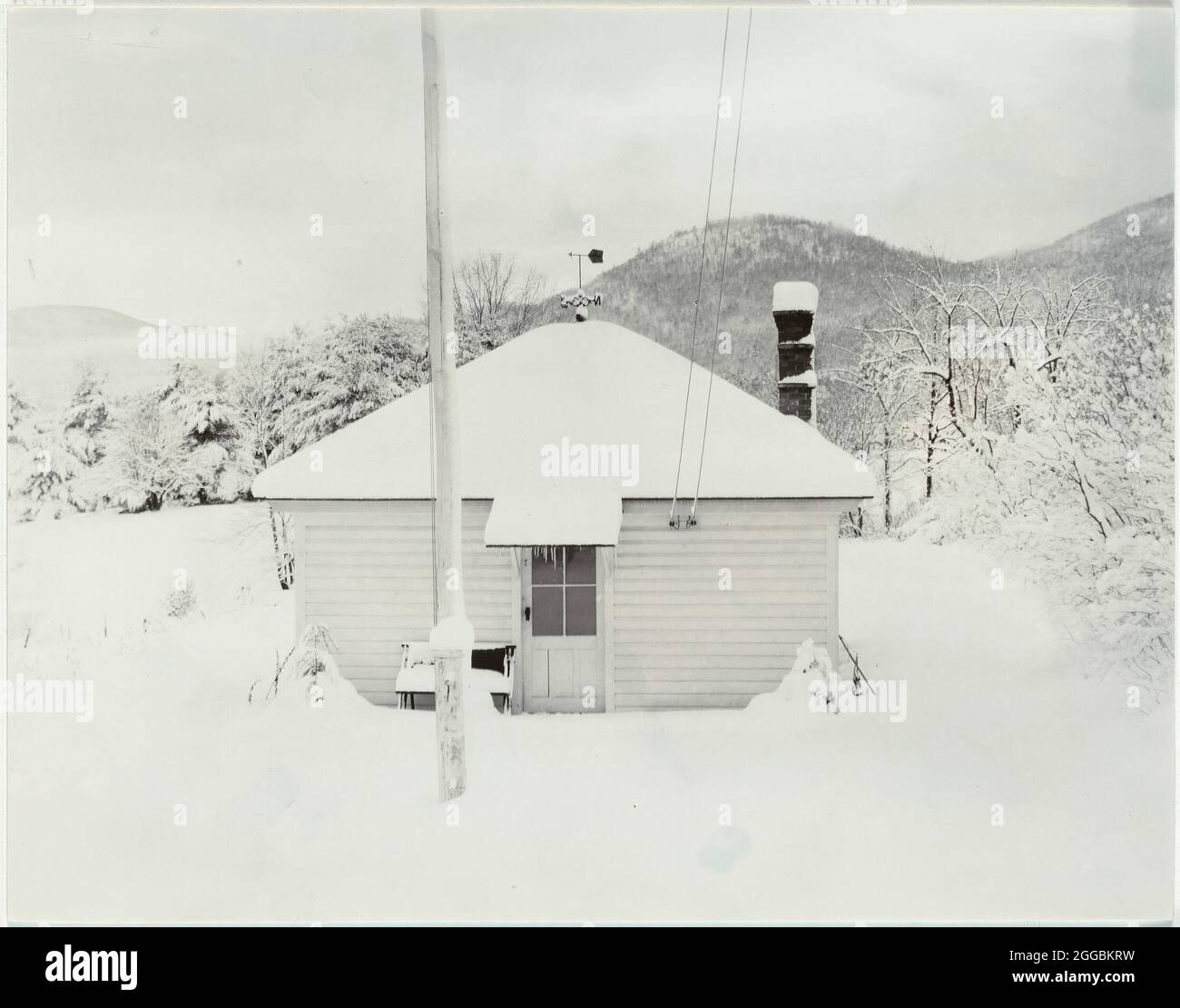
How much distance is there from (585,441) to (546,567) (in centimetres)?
130

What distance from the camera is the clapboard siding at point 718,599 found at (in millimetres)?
6941

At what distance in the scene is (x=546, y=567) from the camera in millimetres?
7145

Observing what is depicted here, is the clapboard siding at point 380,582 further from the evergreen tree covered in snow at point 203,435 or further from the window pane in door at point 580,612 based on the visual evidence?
the evergreen tree covered in snow at point 203,435

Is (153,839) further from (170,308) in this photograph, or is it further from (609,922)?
(170,308)

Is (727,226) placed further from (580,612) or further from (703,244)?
(580,612)

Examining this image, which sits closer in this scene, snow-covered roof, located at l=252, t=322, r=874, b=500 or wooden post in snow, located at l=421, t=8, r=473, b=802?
wooden post in snow, located at l=421, t=8, r=473, b=802

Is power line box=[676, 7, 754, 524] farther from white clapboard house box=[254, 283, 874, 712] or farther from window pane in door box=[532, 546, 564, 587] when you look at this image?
window pane in door box=[532, 546, 564, 587]

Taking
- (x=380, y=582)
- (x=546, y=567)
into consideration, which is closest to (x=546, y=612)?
(x=546, y=567)

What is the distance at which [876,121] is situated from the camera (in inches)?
245

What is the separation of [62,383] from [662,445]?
5840mm

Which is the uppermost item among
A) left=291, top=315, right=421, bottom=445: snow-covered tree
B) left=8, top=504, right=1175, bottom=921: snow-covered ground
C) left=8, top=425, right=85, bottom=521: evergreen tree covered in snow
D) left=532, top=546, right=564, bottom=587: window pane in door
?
left=291, top=315, right=421, bottom=445: snow-covered tree

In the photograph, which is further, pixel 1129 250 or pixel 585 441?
pixel 585 441

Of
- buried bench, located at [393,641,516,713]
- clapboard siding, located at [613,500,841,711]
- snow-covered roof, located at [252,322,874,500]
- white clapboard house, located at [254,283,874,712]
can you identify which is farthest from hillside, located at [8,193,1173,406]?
buried bench, located at [393,641,516,713]

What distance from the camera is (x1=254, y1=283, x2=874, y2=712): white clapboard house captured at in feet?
22.8
